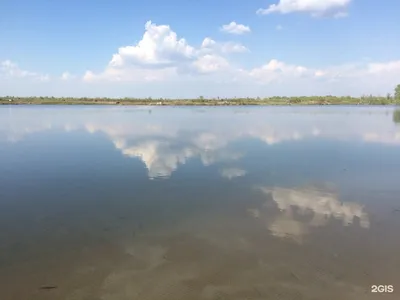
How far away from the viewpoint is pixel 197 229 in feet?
28.9

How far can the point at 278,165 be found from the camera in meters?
17.0

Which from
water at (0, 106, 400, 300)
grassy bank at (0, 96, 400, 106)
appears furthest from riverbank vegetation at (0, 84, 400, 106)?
water at (0, 106, 400, 300)

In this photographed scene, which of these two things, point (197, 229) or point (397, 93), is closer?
point (197, 229)

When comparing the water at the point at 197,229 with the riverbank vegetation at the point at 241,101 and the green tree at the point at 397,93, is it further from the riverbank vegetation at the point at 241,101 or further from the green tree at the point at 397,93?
the green tree at the point at 397,93

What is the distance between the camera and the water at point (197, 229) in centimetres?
633

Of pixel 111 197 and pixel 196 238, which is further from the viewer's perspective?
pixel 111 197

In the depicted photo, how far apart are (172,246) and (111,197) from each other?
4.42 metres

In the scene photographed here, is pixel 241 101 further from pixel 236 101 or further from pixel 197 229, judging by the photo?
pixel 197 229

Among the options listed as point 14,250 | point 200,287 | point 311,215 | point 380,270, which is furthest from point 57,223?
point 380,270

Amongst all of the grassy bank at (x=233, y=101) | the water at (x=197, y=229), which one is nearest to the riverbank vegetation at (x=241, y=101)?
the grassy bank at (x=233, y=101)

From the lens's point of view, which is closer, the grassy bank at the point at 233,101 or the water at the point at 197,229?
the water at the point at 197,229

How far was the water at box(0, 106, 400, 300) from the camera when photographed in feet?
20.8

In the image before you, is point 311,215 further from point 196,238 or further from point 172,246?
point 172,246

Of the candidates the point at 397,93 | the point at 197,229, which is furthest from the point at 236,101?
the point at 197,229
